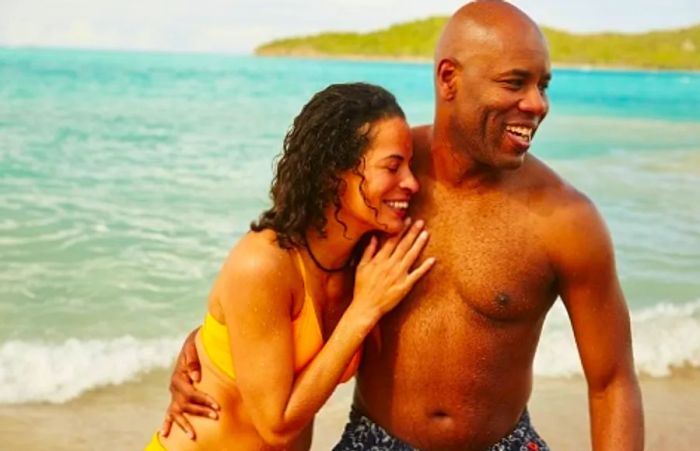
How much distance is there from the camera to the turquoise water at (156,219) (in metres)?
7.04

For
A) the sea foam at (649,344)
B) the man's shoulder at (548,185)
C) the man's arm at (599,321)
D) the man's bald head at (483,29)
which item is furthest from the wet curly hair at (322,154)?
the sea foam at (649,344)

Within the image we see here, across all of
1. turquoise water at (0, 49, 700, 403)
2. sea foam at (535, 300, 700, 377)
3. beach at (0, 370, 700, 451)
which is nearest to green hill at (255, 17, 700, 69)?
turquoise water at (0, 49, 700, 403)

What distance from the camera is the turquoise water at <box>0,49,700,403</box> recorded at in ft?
23.1

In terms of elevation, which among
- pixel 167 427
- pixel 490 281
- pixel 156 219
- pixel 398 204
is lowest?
pixel 156 219

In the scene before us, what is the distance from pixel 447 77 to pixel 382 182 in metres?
0.35

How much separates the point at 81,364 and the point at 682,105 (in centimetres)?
3276

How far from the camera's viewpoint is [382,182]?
268 cm

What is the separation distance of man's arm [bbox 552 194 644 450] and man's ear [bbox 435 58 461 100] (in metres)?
0.41

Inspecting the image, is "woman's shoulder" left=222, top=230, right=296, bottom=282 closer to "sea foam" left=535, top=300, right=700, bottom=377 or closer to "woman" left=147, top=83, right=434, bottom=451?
"woman" left=147, top=83, right=434, bottom=451

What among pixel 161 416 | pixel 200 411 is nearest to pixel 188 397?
pixel 200 411

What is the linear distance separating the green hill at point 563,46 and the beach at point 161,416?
48694 millimetres

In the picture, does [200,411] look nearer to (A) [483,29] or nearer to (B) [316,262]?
(B) [316,262]

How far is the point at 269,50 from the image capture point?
67.8m

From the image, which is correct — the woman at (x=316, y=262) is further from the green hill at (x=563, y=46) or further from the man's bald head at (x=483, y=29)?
the green hill at (x=563, y=46)
